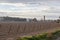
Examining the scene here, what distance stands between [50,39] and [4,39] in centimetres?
992

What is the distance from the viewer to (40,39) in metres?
31.1

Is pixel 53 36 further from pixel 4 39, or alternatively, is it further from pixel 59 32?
pixel 4 39

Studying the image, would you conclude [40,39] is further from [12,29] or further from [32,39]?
[12,29]

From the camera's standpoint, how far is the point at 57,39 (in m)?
29.9

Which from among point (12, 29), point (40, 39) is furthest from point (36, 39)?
point (12, 29)

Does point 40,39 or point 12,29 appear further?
point 12,29

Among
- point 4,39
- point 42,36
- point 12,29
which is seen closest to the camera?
point 42,36

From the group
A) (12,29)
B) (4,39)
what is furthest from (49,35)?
(12,29)

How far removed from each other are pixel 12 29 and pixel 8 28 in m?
2.35

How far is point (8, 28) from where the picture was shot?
57469 millimetres

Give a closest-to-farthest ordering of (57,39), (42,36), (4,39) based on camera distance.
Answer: (57,39), (42,36), (4,39)

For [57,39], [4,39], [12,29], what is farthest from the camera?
[12,29]

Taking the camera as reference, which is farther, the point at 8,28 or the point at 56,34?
the point at 8,28

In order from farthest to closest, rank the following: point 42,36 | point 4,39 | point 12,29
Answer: point 12,29 → point 4,39 → point 42,36
